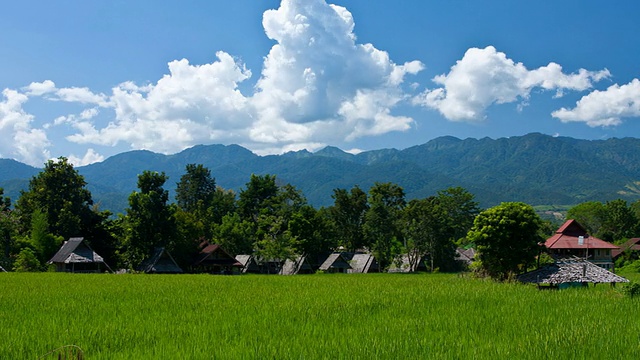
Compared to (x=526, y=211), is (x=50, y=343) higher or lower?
lower

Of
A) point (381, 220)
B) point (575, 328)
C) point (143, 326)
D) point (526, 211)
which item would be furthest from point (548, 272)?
point (381, 220)

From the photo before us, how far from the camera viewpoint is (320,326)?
1317 centimetres

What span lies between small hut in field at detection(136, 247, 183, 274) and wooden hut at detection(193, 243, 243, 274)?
618 cm

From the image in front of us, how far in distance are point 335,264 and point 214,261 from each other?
49.0 feet

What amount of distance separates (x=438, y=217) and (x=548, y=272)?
32.3 metres

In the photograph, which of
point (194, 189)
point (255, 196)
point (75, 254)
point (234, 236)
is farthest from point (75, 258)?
Answer: point (194, 189)

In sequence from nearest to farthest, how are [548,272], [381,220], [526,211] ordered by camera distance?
[548,272]
[526,211]
[381,220]

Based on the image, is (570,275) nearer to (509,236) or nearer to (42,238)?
(509,236)

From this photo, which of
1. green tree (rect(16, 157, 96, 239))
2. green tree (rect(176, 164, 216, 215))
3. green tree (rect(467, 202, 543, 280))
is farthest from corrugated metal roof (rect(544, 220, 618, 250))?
green tree (rect(176, 164, 216, 215))

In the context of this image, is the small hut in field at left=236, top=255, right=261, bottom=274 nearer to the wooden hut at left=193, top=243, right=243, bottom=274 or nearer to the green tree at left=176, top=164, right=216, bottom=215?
the wooden hut at left=193, top=243, right=243, bottom=274

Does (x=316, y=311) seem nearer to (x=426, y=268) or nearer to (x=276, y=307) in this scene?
(x=276, y=307)

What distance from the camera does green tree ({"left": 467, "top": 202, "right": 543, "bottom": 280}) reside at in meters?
37.5

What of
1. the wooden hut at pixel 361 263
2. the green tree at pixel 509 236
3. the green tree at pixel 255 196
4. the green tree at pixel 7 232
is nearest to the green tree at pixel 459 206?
the wooden hut at pixel 361 263

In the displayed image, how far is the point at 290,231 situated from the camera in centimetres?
6178
